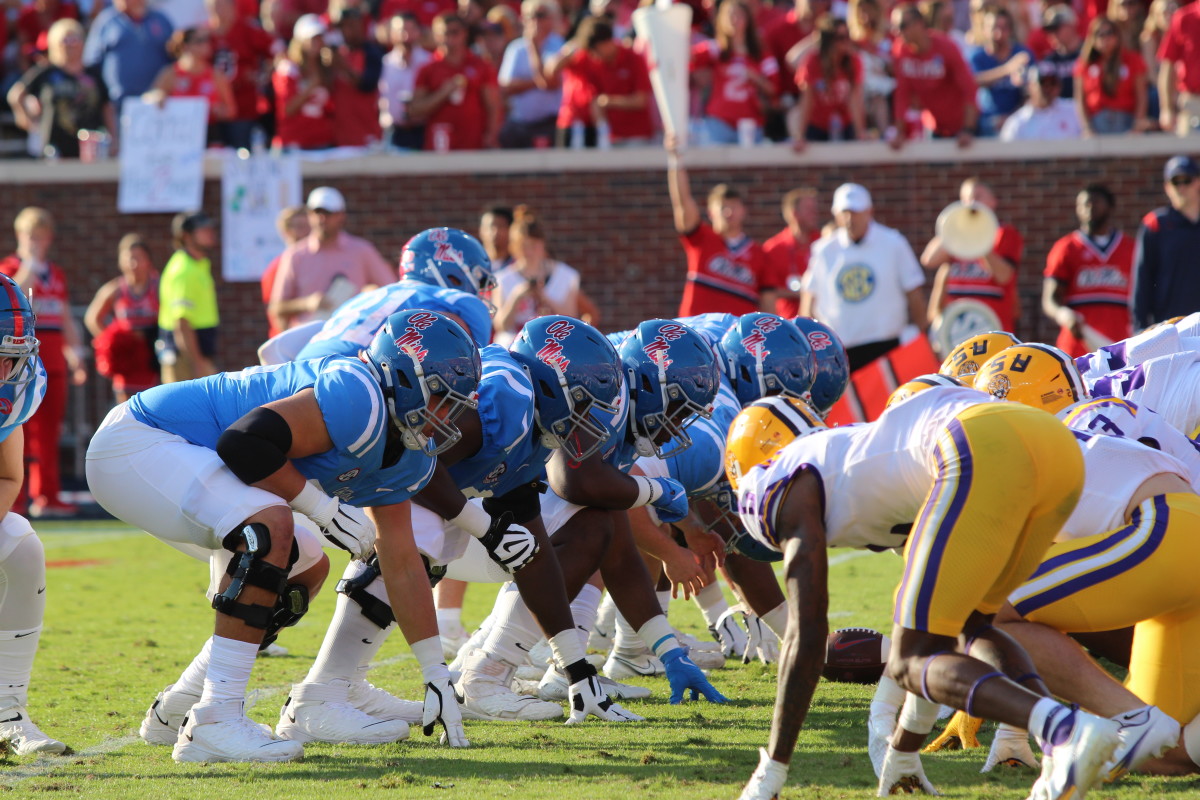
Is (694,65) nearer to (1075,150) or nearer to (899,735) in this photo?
(1075,150)

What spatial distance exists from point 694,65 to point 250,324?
4.98 meters

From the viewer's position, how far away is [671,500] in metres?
5.43

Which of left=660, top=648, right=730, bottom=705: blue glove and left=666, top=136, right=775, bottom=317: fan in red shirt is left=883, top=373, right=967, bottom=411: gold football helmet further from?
left=666, top=136, right=775, bottom=317: fan in red shirt

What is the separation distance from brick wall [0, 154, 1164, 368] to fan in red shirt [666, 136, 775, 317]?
7.57 feet

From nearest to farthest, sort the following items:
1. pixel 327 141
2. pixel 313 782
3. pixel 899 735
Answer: pixel 899 735
pixel 313 782
pixel 327 141

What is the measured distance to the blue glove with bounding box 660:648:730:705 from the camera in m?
5.28

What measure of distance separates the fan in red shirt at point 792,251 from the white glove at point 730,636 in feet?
16.5

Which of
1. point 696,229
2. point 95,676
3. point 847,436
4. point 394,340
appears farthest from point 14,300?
point 696,229

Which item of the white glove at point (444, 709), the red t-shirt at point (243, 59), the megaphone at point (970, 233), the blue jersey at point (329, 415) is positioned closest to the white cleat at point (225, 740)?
the white glove at point (444, 709)

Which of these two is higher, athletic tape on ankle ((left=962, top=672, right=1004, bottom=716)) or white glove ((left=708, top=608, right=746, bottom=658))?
athletic tape on ankle ((left=962, top=672, right=1004, bottom=716))

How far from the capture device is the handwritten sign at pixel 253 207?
542 inches

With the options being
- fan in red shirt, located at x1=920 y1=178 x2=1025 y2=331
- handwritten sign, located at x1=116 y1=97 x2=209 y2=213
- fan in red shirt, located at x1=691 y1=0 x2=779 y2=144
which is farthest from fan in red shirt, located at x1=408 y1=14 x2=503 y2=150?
fan in red shirt, located at x1=920 y1=178 x2=1025 y2=331

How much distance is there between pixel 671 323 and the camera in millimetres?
5500

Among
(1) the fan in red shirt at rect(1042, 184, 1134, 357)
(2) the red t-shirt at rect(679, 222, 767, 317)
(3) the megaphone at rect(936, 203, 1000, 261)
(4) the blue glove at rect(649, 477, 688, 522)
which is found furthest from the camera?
(3) the megaphone at rect(936, 203, 1000, 261)
